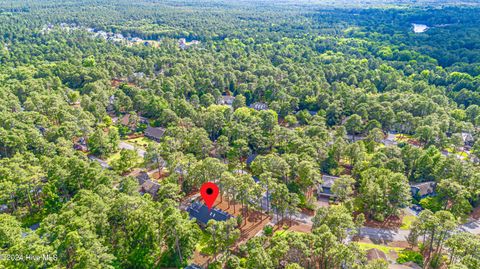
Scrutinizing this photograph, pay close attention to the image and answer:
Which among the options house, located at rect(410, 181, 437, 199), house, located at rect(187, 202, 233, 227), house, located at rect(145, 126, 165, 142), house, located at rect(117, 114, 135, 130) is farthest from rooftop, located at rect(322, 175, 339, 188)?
house, located at rect(117, 114, 135, 130)

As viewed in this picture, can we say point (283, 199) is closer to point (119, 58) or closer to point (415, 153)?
point (415, 153)

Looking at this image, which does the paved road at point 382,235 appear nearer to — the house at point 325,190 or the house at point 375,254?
the house at point 375,254

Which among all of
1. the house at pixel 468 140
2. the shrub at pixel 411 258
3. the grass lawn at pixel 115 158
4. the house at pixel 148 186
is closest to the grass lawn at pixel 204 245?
the house at pixel 148 186

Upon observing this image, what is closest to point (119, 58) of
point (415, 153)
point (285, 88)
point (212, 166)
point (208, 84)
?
point (208, 84)

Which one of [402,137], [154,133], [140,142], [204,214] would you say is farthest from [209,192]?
[402,137]

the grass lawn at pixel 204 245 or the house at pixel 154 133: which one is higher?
the house at pixel 154 133

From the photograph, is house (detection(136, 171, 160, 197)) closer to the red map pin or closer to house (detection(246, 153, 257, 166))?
the red map pin
